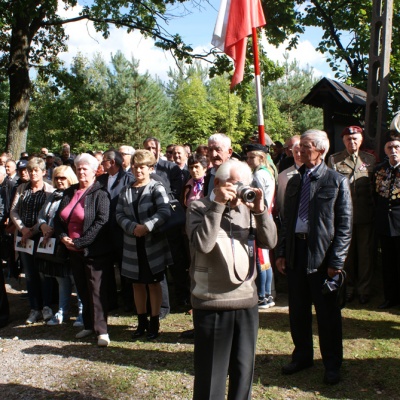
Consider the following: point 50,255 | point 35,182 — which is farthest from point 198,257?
point 35,182

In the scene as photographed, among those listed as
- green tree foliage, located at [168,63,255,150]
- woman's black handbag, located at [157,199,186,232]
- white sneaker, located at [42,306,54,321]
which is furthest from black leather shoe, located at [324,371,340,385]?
green tree foliage, located at [168,63,255,150]

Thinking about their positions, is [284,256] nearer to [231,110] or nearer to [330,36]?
[330,36]

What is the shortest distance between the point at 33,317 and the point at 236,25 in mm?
4485

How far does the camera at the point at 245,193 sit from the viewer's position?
2783 mm

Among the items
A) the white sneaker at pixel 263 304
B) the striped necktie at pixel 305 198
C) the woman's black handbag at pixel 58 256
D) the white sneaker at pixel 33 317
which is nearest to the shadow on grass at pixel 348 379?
the striped necktie at pixel 305 198

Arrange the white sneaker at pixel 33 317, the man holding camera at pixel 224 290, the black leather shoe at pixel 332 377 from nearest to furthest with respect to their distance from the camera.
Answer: the man holding camera at pixel 224 290
the black leather shoe at pixel 332 377
the white sneaker at pixel 33 317

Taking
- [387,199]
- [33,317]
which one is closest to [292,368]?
[387,199]

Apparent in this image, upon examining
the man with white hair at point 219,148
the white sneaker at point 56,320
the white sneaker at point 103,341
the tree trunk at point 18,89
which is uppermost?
the tree trunk at point 18,89

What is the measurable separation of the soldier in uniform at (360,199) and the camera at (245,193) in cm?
342

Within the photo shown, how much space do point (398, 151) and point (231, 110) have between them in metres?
34.6

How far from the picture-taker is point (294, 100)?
4459 centimetres

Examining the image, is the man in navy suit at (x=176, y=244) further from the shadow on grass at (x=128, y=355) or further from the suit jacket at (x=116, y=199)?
the shadow on grass at (x=128, y=355)

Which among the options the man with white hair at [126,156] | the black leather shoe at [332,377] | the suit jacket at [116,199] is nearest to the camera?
the black leather shoe at [332,377]

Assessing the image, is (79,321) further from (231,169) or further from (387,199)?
(387,199)
